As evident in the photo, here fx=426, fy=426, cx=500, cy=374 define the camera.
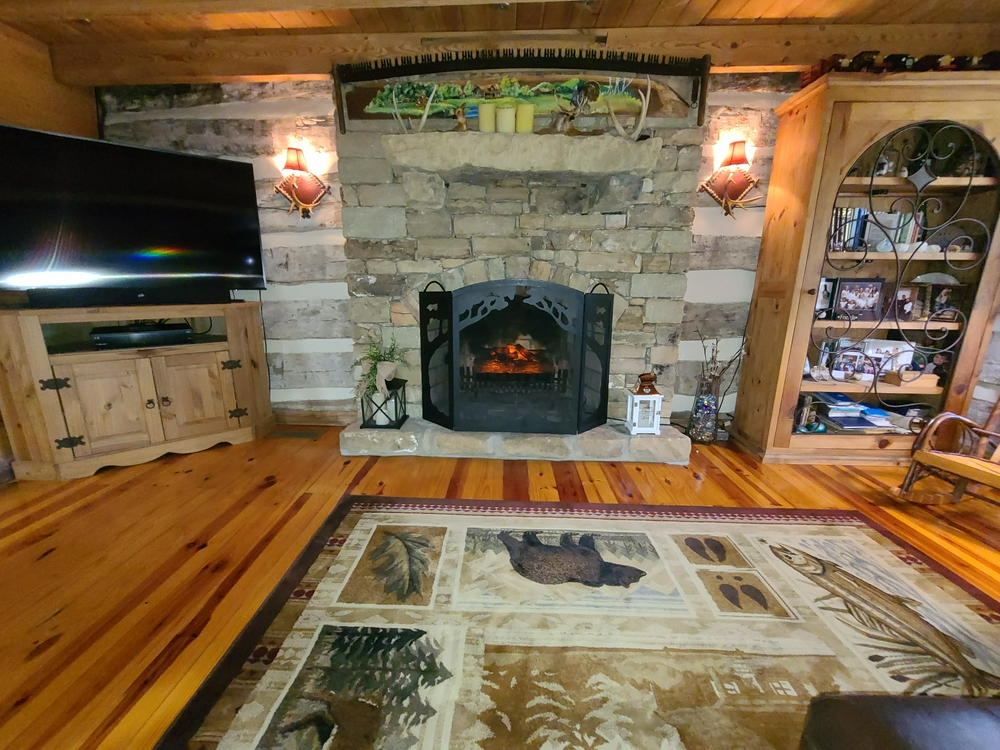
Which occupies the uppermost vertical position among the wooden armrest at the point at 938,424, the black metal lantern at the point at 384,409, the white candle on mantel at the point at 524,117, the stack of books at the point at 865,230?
the white candle on mantel at the point at 524,117

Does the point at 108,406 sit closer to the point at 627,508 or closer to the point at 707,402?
the point at 627,508

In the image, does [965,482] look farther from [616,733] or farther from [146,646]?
[146,646]

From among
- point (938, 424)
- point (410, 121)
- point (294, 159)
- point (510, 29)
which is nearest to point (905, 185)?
point (938, 424)

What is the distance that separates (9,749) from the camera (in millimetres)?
1007

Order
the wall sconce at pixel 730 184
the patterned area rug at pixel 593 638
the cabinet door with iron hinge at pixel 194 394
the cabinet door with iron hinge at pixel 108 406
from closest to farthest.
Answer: the patterned area rug at pixel 593 638 → the cabinet door with iron hinge at pixel 108 406 → the cabinet door with iron hinge at pixel 194 394 → the wall sconce at pixel 730 184

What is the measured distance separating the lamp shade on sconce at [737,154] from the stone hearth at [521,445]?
1669 mm

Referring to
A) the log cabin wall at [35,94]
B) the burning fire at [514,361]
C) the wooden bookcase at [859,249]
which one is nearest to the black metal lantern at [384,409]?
the burning fire at [514,361]

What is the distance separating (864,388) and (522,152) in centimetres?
241

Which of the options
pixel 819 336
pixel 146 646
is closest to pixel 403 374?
pixel 146 646

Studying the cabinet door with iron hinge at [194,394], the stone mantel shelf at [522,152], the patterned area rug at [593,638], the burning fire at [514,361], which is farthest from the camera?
the burning fire at [514,361]

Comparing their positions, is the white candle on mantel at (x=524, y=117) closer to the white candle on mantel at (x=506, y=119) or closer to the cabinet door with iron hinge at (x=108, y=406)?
the white candle on mantel at (x=506, y=119)

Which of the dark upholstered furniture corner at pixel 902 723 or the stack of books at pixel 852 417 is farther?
the stack of books at pixel 852 417

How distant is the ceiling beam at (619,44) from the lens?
7.52 feet

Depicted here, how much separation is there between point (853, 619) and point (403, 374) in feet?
7.87
